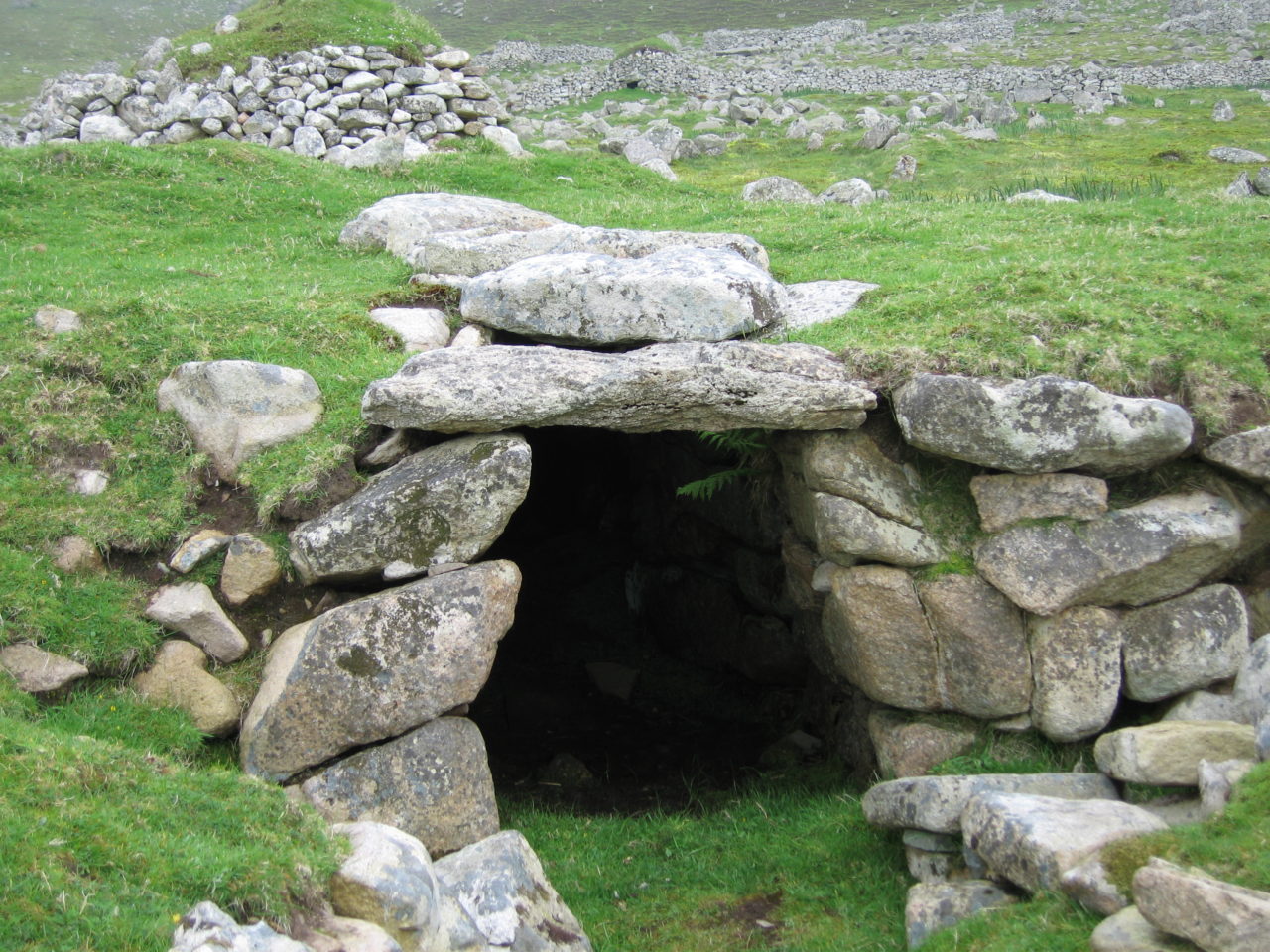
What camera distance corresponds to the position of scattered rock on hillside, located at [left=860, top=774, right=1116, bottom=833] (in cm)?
974

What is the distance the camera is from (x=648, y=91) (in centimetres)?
7025

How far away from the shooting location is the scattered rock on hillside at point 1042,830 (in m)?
8.27

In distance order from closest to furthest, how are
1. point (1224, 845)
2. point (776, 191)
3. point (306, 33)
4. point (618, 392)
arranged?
point (1224, 845) → point (618, 392) → point (776, 191) → point (306, 33)

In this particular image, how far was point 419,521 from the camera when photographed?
11023 mm

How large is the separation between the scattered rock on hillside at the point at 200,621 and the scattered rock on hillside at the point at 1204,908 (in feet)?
27.3

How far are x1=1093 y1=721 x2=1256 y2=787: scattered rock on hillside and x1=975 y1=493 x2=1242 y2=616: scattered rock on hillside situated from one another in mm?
1674

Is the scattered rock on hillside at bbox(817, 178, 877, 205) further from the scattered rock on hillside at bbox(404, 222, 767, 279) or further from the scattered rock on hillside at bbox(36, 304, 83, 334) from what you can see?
the scattered rock on hillside at bbox(36, 304, 83, 334)

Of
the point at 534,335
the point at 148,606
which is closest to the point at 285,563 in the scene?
the point at 148,606

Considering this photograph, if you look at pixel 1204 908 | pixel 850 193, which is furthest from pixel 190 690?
pixel 850 193

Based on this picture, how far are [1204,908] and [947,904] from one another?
265 cm

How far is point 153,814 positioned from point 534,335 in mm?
7438

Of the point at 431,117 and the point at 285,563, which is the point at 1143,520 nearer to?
the point at 285,563

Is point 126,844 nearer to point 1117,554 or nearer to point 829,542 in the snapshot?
point 829,542

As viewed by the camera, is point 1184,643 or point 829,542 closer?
point 1184,643
